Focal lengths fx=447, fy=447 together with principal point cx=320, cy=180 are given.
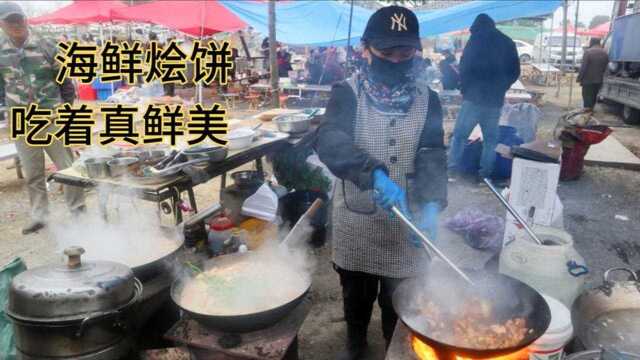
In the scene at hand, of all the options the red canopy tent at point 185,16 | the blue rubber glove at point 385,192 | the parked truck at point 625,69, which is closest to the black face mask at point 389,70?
the blue rubber glove at point 385,192

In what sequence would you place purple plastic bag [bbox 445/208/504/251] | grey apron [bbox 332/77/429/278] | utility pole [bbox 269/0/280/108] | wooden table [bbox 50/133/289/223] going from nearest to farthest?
grey apron [bbox 332/77/429/278] → wooden table [bbox 50/133/289/223] → purple plastic bag [bbox 445/208/504/251] → utility pole [bbox 269/0/280/108]

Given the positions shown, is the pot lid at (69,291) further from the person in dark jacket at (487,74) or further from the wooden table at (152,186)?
the person in dark jacket at (487,74)

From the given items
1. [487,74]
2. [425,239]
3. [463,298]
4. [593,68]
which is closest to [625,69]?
[593,68]

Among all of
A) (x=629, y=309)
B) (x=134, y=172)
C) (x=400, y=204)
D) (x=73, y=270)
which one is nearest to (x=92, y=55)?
(x=134, y=172)

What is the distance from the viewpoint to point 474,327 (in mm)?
2221

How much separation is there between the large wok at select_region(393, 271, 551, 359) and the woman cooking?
1.13 ft

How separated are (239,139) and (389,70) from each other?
2.38 meters

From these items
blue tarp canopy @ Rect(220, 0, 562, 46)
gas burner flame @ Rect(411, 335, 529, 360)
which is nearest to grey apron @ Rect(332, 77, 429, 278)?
gas burner flame @ Rect(411, 335, 529, 360)

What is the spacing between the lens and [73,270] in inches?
88.7

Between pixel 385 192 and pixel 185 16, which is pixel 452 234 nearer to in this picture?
pixel 385 192

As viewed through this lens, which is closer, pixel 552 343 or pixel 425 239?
pixel 425 239

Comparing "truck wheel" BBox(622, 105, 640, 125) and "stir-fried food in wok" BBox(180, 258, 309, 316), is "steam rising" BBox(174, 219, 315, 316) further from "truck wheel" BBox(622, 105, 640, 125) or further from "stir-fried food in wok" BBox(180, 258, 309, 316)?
"truck wheel" BBox(622, 105, 640, 125)

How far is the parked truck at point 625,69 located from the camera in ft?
40.5

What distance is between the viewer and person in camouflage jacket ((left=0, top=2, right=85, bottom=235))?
5.23m
